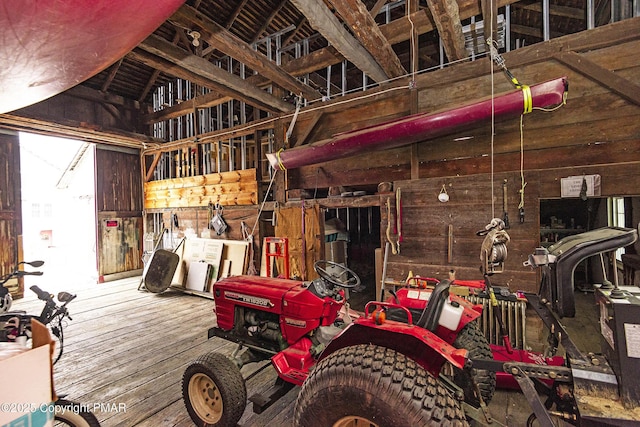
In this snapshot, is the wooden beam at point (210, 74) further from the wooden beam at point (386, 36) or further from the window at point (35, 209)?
the window at point (35, 209)

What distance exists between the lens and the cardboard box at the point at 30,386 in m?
0.89

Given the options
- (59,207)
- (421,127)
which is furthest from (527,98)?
(59,207)

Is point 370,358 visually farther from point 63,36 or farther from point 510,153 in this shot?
point 510,153

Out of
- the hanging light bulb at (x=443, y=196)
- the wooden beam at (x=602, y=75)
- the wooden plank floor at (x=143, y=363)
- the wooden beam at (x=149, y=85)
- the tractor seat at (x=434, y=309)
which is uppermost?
the wooden beam at (x=149, y=85)

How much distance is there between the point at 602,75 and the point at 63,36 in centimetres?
436

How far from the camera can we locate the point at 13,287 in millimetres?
5379

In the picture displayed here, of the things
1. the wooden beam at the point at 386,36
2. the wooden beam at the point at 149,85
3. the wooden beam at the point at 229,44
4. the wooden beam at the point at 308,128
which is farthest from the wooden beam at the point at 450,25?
the wooden beam at the point at 149,85

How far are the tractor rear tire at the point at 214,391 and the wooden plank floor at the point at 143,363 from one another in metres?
0.20

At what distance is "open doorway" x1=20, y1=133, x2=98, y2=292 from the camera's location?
866cm

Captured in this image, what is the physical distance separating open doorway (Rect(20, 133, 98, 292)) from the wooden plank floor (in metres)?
4.29

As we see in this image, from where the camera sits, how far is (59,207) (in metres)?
9.89

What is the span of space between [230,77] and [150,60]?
88 centimetres

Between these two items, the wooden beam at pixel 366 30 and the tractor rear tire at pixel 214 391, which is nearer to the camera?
the tractor rear tire at pixel 214 391

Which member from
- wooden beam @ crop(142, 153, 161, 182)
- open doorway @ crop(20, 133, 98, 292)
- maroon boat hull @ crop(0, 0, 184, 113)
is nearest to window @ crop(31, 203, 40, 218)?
open doorway @ crop(20, 133, 98, 292)
